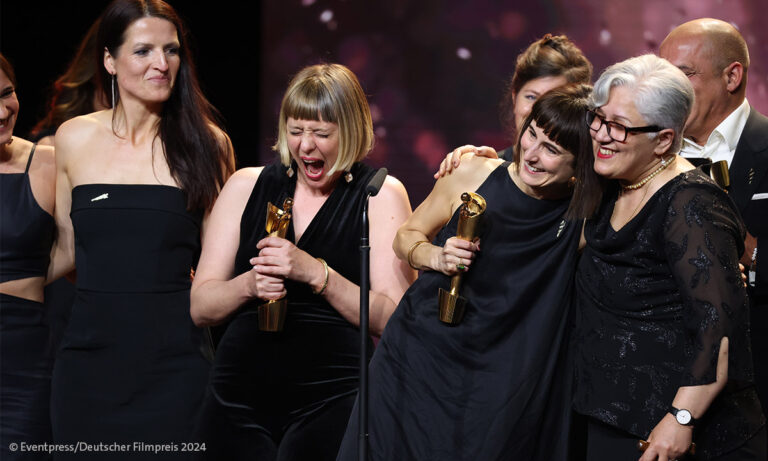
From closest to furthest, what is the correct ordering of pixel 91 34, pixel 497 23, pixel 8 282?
pixel 8 282, pixel 91 34, pixel 497 23

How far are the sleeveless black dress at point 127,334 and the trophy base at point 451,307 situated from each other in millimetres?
974

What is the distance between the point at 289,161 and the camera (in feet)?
9.10

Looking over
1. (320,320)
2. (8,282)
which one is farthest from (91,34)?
(320,320)

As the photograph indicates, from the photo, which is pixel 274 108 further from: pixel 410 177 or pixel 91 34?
pixel 91 34

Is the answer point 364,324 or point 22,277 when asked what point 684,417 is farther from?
point 22,277

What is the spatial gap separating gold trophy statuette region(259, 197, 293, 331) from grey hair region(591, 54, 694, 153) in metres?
0.95

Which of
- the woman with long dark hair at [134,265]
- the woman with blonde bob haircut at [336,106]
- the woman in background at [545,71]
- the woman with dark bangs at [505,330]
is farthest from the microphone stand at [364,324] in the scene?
the woman in background at [545,71]

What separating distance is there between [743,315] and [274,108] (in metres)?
3.17

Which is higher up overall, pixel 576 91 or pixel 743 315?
pixel 576 91

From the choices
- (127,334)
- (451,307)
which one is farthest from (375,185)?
(127,334)

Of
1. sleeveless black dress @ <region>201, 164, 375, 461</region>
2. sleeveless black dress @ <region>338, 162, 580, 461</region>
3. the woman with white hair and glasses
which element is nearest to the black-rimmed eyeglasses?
the woman with white hair and glasses

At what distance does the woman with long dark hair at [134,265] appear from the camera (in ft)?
9.45

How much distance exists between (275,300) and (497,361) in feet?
2.23

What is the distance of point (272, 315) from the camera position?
2553mm
